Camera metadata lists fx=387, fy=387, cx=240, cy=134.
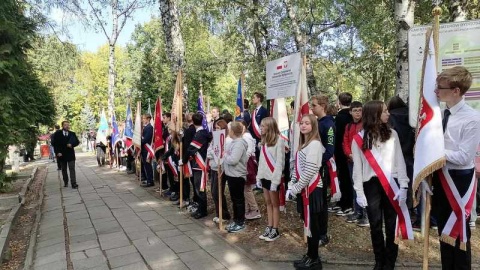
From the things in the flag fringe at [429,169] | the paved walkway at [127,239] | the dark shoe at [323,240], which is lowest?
the paved walkway at [127,239]

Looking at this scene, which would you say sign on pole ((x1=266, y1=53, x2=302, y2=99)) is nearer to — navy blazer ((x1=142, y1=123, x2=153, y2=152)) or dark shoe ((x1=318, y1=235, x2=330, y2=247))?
dark shoe ((x1=318, y1=235, x2=330, y2=247))

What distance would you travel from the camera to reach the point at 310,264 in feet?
14.5

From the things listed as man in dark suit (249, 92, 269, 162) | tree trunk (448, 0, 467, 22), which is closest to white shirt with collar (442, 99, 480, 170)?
tree trunk (448, 0, 467, 22)

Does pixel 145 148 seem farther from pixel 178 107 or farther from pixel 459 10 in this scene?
pixel 459 10

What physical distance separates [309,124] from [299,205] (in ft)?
4.35

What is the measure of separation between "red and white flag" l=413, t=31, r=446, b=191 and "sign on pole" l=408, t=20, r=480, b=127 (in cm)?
179

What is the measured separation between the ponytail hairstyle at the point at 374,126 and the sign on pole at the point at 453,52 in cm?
129

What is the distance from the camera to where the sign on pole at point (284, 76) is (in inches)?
223

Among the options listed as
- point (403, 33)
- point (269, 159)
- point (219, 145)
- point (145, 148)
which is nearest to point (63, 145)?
point (145, 148)

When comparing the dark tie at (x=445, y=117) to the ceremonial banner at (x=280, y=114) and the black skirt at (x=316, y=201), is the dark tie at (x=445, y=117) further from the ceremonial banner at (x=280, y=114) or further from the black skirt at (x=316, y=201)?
the ceremonial banner at (x=280, y=114)

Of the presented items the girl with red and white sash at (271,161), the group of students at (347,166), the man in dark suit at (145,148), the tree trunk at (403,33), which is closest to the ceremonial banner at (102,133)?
the man in dark suit at (145,148)

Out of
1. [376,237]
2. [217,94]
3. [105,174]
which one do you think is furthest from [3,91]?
[217,94]

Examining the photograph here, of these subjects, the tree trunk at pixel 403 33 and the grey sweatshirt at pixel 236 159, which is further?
the tree trunk at pixel 403 33

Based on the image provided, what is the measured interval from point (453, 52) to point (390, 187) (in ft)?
7.34
